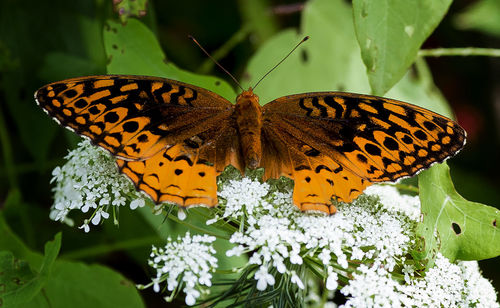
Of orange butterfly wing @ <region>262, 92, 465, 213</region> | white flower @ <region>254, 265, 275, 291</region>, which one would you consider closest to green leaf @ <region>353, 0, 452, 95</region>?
orange butterfly wing @ <region>262, 92, 465, 213</region>

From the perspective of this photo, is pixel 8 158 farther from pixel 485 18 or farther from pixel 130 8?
pixel 485 18

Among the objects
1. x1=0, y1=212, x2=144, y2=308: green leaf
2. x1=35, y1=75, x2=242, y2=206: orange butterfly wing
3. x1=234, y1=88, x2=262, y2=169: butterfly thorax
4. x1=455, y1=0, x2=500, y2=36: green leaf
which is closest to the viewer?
x1=35, y1=75, x2=242, y2=206: orange butterfly wing

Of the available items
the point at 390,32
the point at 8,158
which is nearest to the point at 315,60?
the point at 390,32

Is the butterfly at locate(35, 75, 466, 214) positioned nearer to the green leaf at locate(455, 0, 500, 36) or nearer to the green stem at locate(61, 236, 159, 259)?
the green stem at locate(61, 236, 159, 259)

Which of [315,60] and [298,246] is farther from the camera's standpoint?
[315,60]

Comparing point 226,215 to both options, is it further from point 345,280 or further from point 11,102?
point 11,102

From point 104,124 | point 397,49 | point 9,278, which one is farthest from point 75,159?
point 397,49

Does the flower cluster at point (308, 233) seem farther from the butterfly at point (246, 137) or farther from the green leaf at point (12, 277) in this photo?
the green leaf at point (12, 277)

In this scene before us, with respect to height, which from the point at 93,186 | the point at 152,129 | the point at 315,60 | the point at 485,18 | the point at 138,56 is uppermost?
the point at 485,18
